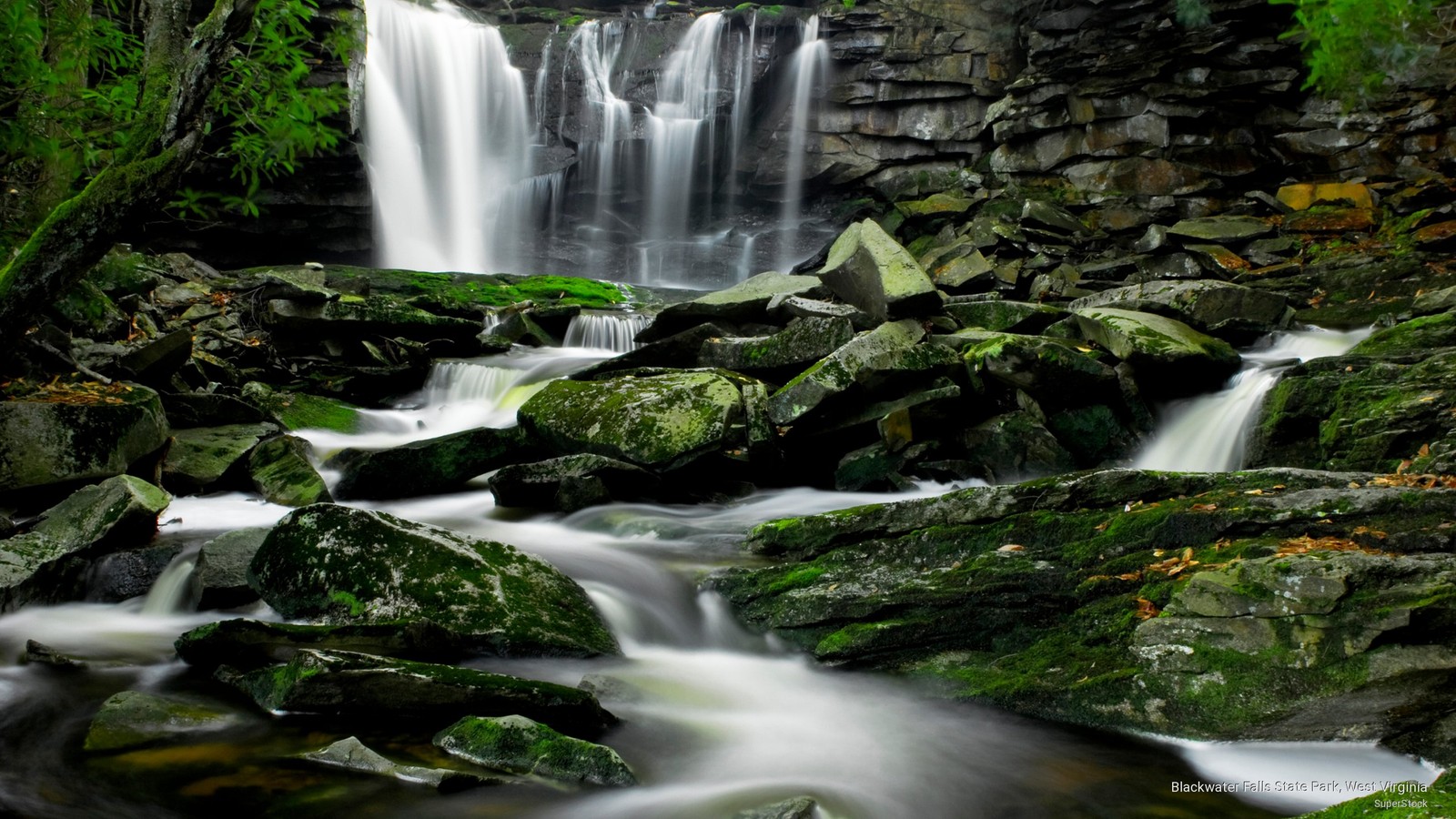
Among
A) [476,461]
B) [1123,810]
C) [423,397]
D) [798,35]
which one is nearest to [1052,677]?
[1123,810]

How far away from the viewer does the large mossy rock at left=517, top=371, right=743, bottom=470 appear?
814 cm

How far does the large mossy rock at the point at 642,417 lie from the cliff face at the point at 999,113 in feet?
43.8

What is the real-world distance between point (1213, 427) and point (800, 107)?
17.6 m

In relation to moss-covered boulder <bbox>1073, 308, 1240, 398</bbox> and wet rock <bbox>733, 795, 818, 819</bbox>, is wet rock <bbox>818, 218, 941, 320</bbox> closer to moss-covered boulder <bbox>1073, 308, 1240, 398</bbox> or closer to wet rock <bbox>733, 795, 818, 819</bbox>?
moss-covered boulder <bbox>1073, 308, 1240, 398</bbox>

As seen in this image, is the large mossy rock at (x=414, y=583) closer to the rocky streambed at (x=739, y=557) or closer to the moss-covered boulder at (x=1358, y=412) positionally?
the rocky streambed at (x=739, y=557)

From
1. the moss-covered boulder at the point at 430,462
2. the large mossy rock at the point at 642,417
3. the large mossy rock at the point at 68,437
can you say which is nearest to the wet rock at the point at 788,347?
the large mossy rock at the point at 642,417

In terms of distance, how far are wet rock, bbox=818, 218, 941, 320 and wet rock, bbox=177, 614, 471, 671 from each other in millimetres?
6152

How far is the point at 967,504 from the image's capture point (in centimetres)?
572

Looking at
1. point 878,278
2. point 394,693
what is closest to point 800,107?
point 878,278

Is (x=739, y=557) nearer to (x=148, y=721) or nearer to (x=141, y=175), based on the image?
(x=148, y=721)

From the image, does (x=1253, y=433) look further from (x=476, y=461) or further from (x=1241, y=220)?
(x=1241, y=220)

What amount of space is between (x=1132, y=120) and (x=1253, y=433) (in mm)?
13715

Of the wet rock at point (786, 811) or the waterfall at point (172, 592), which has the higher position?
the wet rock at point (786, 811)

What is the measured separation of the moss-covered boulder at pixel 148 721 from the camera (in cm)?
369
